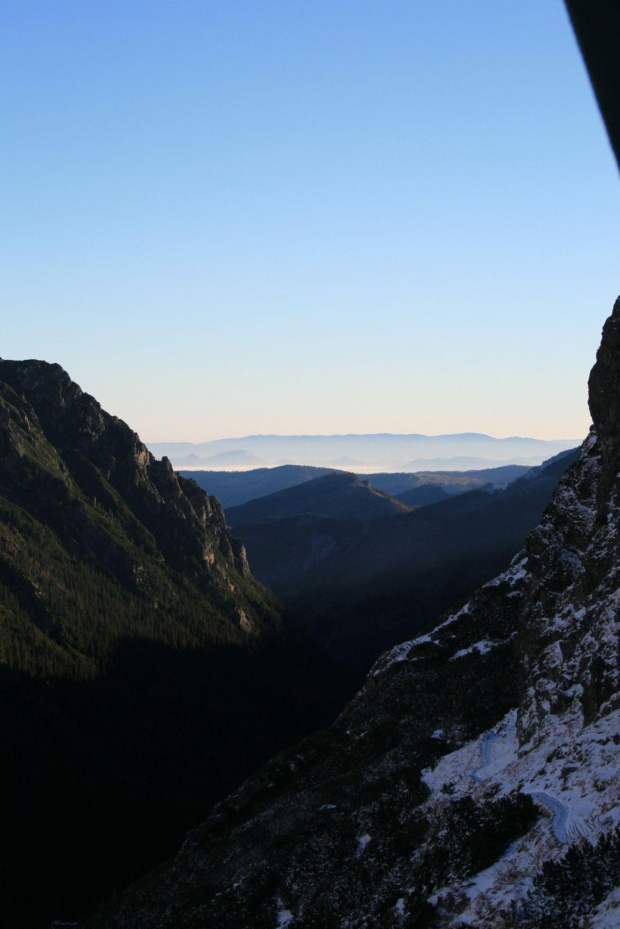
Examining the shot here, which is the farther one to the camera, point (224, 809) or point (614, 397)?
point (224, 809)

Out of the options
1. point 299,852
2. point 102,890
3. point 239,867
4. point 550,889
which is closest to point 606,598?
point 550,889

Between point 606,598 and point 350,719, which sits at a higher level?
point 606,598

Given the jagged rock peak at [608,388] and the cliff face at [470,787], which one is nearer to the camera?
the cliff face at [470,787]

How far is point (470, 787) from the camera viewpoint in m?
65.2

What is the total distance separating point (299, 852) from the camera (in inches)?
2653

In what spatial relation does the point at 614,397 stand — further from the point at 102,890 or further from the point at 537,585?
the point at 102,890

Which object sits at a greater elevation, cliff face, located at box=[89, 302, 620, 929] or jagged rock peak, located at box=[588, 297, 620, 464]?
jagged rock peak, located at box=[588, 297, 620, 464]

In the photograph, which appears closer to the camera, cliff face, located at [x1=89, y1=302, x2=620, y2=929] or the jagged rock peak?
cliff face, located at [x1=89, y1=302, x2=620, y2=929]

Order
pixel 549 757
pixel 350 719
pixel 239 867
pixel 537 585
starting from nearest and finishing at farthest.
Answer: pixel 549 757 < pixel 239 867 < pixel 537 585 < pixel 350 719

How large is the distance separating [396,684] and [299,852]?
3692 cm

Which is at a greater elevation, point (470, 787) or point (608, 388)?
point (608, 388)

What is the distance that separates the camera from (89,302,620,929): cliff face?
3953cm

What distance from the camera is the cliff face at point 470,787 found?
39.5 meters

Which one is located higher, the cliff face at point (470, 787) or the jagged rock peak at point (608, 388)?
the jagged rock peak at point (608, 388)
